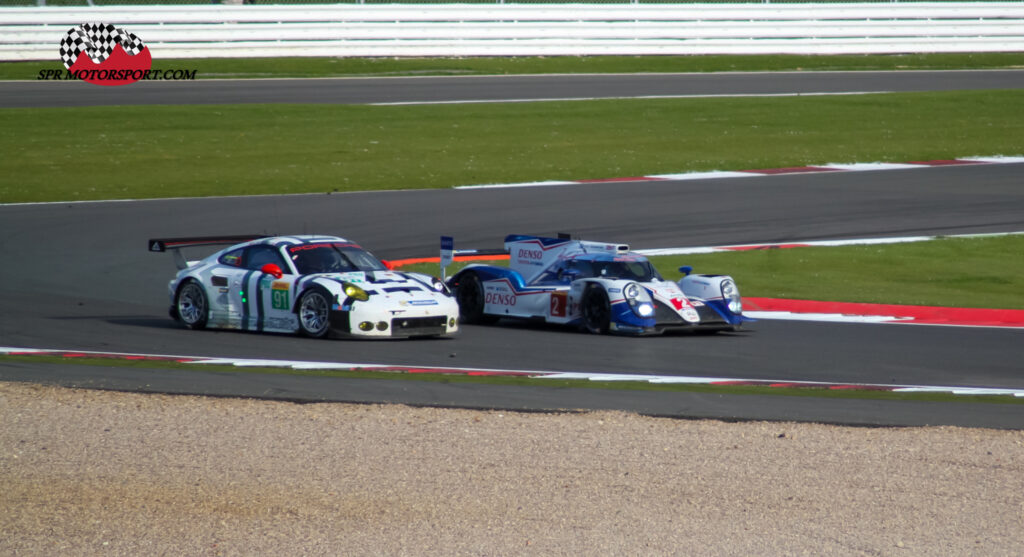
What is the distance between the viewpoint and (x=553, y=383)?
457 inches

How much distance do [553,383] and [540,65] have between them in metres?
28.8

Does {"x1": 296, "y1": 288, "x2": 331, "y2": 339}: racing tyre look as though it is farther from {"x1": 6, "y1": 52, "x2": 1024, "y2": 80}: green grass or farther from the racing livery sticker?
{"x1": 6, "y1": 52, "x2": 1024, "y2": 80}: green grass

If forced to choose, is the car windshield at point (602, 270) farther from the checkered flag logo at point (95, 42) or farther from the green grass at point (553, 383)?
the checkered flag logo at point (95, 42)

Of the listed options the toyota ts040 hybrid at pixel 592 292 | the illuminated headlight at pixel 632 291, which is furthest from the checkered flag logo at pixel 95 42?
the illuminated headlight at pixel 632 291

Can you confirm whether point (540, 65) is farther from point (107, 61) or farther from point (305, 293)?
point (305, 293)

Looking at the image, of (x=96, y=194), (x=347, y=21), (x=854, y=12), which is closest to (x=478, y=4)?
(x=347, y=21)

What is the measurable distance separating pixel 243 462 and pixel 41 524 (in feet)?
5.43

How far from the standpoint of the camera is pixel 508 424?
9.92m

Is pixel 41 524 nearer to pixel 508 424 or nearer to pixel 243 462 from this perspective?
pixel 243 462

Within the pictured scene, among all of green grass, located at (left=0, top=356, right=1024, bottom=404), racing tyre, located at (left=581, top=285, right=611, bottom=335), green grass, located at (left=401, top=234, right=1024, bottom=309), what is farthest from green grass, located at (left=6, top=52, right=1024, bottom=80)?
green grass, located at (left=0, top=356, right=1024, bottom=404)

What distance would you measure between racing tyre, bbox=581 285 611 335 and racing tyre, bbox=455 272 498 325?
4.93 feet

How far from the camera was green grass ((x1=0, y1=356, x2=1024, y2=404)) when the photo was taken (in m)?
11.1

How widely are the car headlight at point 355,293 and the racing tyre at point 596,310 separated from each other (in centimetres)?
255

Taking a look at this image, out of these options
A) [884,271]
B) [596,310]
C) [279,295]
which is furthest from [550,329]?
[884,271]
